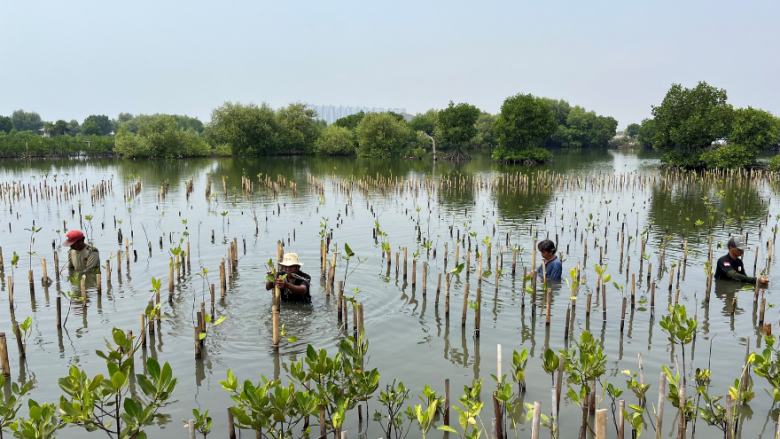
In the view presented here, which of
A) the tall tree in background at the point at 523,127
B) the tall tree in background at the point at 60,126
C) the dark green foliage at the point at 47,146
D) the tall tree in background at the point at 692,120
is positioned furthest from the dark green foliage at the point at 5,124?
the tall tree in background at the point at 692,120

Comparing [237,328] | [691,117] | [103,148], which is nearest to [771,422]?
[237,328]

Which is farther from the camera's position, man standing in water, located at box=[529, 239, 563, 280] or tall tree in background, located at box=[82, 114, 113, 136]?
tall tree in background, located at box=[82, 114, 113, 136]

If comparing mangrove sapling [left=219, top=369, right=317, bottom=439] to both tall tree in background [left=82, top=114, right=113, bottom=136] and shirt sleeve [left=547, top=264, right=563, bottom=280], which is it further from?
tall tree in background [left=82, top=114, right=113, bottom=136]

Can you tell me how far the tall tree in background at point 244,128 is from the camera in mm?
83000

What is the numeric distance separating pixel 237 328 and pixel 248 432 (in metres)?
3.82

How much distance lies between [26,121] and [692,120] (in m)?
178

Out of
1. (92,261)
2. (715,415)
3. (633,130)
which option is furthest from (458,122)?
(633,130)

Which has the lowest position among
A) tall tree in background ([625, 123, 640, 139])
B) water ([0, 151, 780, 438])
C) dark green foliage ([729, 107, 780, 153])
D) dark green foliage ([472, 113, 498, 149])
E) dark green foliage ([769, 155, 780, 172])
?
water ([0, 151, 780, 438])

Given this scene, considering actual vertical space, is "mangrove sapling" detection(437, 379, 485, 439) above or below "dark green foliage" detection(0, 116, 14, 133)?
below

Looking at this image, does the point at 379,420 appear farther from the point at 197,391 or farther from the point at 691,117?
the point at 691,117

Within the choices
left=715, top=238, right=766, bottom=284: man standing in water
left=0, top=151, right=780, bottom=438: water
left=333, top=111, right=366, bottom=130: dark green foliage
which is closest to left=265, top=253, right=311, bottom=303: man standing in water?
left=0, top=151, right=780, bottom=438: water

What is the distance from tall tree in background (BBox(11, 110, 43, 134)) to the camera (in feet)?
512

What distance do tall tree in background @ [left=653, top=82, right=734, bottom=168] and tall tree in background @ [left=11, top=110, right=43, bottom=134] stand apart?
167 m

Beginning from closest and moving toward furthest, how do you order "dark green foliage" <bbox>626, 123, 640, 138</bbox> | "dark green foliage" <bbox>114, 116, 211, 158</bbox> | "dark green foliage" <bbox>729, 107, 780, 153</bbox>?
"dark green foliage" <bbox>729, 107, 780, 153</bbox> → "dark green foliage" <bbox>114, 116, 211, 158</bbox> → "dark green foliage" <bbox>626, 123, 640, 138</bbox>
